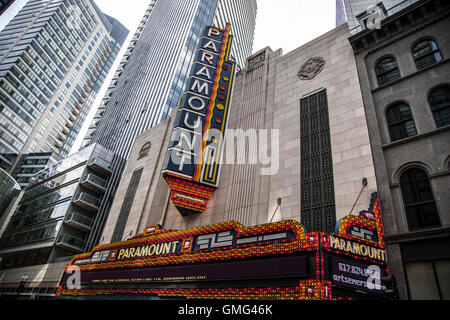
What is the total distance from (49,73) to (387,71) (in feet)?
351

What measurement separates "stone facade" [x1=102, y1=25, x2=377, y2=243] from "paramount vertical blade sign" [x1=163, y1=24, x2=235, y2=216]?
1157mm

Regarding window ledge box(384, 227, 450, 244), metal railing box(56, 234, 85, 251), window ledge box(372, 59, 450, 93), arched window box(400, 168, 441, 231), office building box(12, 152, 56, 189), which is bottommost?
window ledge box(384, 227, 450, 244)

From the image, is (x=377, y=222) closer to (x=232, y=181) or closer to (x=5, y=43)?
(x=232, y=181)

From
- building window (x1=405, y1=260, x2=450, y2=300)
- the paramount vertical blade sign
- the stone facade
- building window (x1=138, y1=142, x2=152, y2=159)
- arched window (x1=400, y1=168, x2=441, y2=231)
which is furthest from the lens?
building window (x1=138, y1=142, x2=152, y2=159)

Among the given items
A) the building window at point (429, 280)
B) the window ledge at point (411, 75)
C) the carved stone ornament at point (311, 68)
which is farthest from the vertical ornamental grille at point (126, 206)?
the building window at point (429, 280)

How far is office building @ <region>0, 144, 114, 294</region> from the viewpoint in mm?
42156

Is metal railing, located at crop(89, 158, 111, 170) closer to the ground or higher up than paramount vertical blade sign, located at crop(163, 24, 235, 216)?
higher up

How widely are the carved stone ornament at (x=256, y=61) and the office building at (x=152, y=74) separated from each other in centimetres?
3151

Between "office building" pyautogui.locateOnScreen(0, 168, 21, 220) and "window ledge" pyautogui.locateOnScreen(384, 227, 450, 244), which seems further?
"office building" pyautogui.locateOnScreen(0, 168, 21, 220)

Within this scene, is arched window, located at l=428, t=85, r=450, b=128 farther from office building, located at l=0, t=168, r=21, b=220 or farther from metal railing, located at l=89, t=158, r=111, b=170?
office building, located at l=0, t=168, r=21, b=220

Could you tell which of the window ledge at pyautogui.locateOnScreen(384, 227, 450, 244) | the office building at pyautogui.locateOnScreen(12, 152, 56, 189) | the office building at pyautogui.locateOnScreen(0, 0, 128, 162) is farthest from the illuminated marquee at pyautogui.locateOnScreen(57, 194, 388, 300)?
the office building at pyautogui.locateOnScreen(12, 152, 56, 189)
